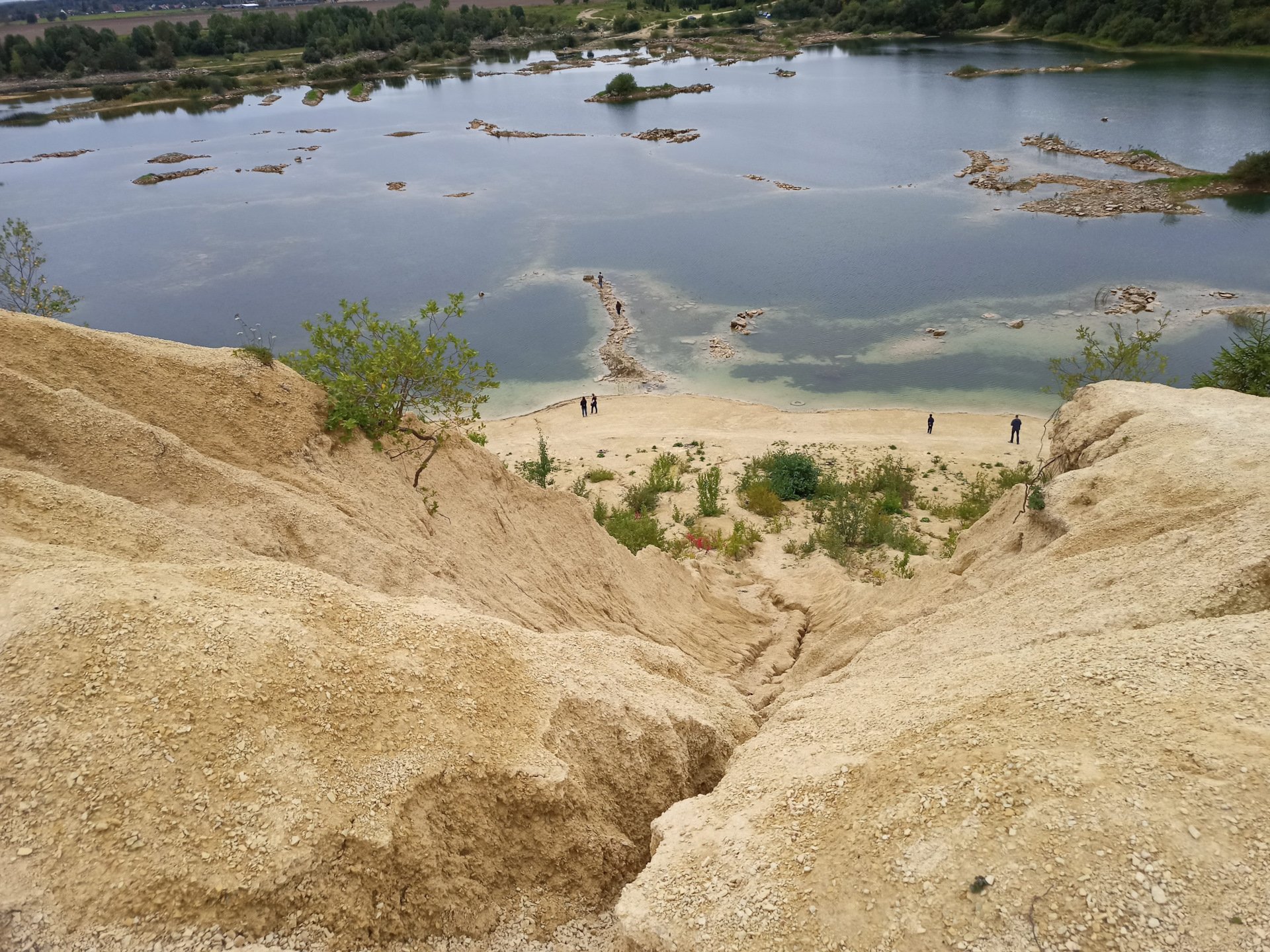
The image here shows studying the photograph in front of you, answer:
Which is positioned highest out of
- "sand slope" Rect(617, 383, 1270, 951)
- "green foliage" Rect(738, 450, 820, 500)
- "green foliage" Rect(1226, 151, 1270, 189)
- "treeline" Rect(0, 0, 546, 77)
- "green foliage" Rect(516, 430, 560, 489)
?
"treeline" Rect(0, 0, 546, 77)

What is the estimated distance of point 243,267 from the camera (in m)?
60.5

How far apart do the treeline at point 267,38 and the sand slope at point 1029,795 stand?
522ft

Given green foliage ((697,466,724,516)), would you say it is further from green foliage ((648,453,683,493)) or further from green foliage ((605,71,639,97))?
green foliage ((605,71,639,97))

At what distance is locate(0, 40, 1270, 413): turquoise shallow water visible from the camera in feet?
149

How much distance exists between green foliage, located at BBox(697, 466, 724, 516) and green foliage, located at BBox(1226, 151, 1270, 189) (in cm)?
5946

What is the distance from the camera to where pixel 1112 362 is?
38.8m

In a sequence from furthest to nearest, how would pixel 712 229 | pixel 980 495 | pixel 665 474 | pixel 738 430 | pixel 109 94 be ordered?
pixel 109 94
pixel 712 229
pixel 738 430
pixel 665 474
pixel 980 495

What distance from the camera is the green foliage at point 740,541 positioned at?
24.1 meters

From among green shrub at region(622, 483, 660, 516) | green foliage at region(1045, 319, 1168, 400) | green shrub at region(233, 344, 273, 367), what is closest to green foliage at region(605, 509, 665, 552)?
green shrub at region(622, 483, 660, 516)

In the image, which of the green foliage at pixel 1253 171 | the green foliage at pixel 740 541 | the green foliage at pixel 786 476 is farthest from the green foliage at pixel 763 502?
the green foliage at pixel 1253 171

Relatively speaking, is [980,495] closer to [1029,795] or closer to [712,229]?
[1029,795]

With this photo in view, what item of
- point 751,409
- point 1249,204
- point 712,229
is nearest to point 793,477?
point 751,409

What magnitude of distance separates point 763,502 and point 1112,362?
23.2 metres

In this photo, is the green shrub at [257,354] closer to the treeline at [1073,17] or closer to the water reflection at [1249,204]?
the water reflection at [1249,204]
